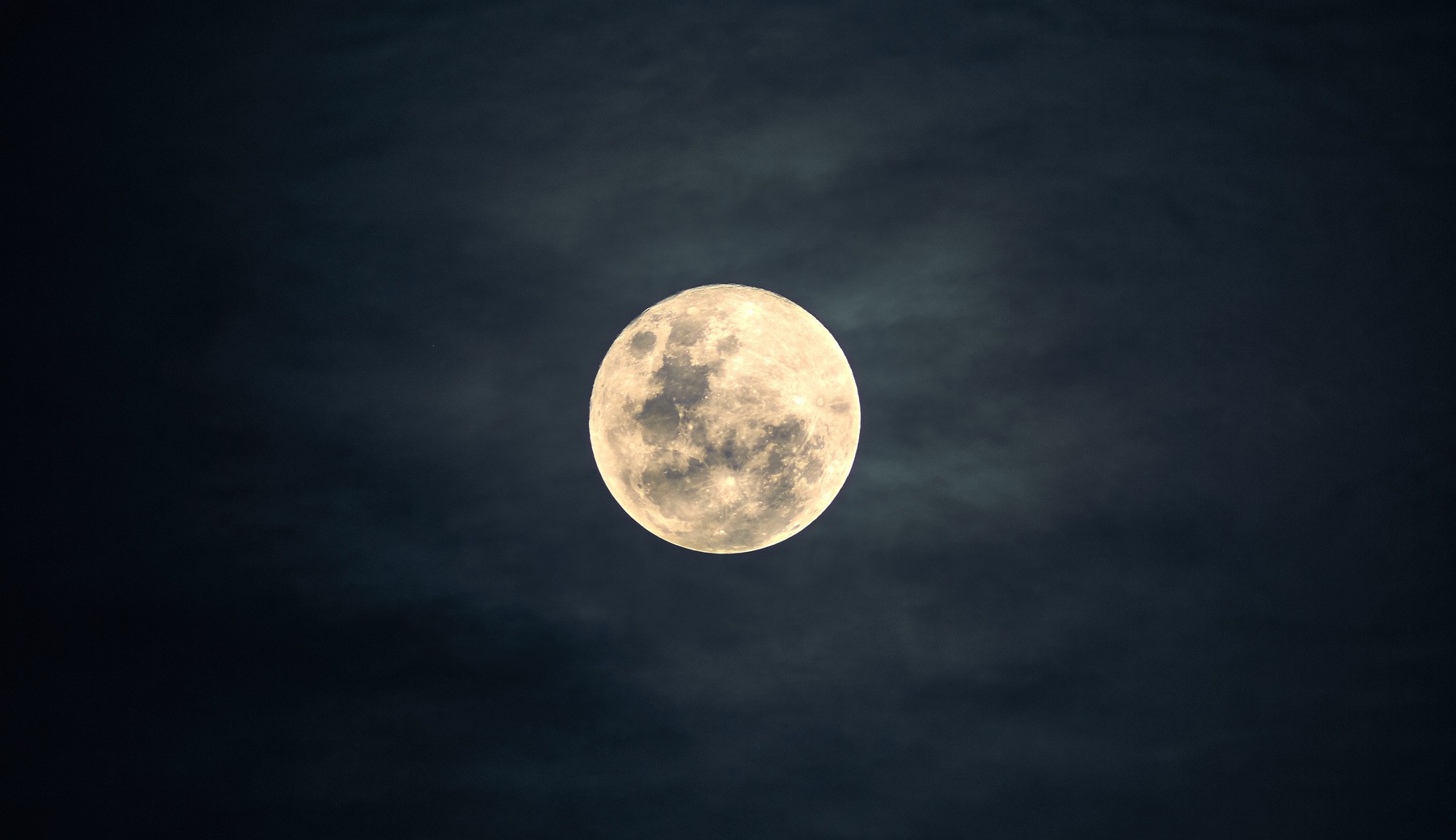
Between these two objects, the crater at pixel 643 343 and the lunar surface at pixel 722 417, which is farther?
the crater at pixel 643 343

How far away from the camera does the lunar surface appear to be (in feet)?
19.9

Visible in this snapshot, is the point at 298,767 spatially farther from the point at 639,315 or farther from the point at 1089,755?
the point at 1089,755

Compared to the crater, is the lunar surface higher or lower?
lower

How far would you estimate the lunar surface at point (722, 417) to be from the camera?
606cm

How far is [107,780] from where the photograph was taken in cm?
1069

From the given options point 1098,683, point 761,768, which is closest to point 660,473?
point 761,768

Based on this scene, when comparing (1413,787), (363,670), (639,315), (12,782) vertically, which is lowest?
(12,782)

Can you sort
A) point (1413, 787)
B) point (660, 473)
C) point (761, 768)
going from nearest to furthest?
point (660, 473) → point (1413, 787) → point (761, 768)

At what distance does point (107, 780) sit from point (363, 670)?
3461 mm

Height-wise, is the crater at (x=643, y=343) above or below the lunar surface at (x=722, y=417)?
above

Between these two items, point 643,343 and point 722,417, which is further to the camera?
point 643,343

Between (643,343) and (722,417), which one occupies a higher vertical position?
(643,343)

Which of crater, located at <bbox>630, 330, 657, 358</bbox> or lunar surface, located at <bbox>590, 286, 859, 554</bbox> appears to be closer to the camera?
lunar surface, located at <bbox>590, 286, 859, 554</bbox>

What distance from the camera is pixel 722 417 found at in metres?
6.01
